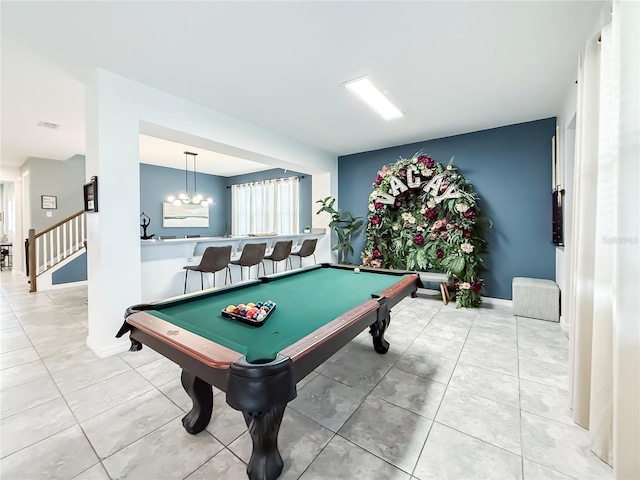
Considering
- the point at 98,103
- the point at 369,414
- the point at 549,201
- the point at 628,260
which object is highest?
the point at 98,103

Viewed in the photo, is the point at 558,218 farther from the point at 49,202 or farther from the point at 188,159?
the point at 49,202

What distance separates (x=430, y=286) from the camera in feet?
15.3

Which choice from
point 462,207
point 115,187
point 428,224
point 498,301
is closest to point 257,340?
point 115,187

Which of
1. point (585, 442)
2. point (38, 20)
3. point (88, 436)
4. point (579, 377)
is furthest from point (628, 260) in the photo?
point (38, 20)

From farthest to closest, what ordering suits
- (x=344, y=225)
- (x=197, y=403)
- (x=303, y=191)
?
1. (x=303, y=191)
2. (x=344, y=225)
3. (x=197, y=403)

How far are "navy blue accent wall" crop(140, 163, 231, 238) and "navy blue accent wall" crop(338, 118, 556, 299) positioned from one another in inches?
250

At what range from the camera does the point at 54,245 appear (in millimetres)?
5418

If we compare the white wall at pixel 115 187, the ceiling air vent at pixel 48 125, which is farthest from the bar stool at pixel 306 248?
the ceiling air vent at pixel 48 125

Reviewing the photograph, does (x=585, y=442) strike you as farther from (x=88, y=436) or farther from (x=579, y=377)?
(x=88, y=436)

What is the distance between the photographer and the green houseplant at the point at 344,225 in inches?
215

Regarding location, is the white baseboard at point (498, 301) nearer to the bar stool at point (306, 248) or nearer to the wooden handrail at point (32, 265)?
the bar stool at point (306, 248)

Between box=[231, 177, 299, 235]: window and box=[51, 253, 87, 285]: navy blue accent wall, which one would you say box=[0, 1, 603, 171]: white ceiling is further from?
box=[231, 177, 299, 235]: window

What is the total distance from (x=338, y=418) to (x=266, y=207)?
633 cm

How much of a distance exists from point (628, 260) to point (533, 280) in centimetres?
300
